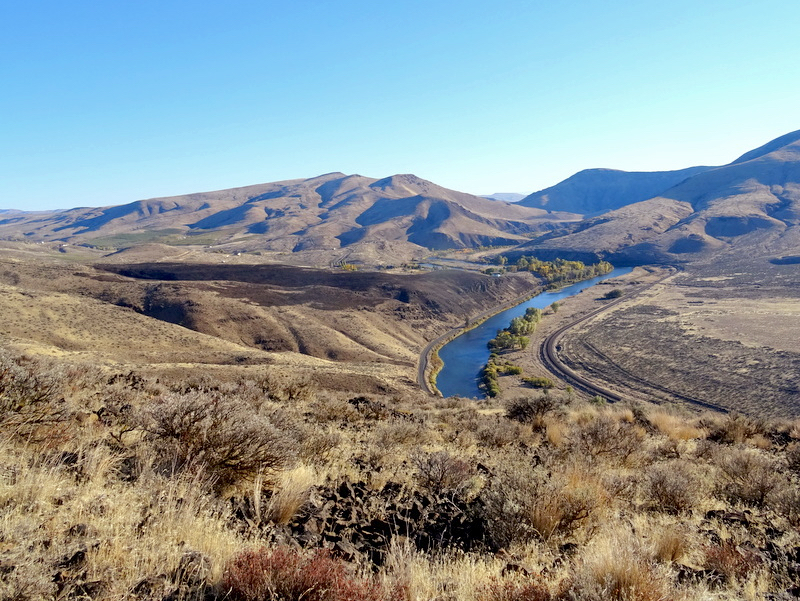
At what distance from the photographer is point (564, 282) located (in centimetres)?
10850

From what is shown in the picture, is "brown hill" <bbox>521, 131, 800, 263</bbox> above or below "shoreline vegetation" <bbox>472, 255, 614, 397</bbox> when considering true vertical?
above

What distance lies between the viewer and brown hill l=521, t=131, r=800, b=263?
397 feet

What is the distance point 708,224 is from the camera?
450 ft

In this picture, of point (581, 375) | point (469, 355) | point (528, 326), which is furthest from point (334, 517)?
point (528, 326)

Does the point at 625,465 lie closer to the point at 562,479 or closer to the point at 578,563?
the point at 562,479

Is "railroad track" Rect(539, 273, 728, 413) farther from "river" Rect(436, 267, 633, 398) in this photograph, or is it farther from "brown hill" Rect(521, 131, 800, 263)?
"brown hill" Rect(521, 131, 800, 263)

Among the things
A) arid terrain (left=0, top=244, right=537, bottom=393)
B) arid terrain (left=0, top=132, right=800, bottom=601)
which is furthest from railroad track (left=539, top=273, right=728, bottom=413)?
arid terrain (left=0, top=132, right=800, bottom=601)

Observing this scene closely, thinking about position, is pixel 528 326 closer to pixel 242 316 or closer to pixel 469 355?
pixel 469 355

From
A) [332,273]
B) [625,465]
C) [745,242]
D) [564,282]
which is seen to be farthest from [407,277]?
[745,242]

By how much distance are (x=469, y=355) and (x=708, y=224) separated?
411ft

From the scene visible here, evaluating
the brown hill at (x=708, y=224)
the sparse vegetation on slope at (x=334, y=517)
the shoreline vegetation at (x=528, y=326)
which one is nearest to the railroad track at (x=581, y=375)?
the shoreline vegetation at (x=528, y=326)

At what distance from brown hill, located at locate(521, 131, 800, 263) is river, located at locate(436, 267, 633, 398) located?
2361 inches

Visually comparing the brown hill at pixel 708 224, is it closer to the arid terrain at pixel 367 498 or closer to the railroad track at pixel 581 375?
the railroad track at pixel 581 375

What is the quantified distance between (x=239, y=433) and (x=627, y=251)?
486 ft
